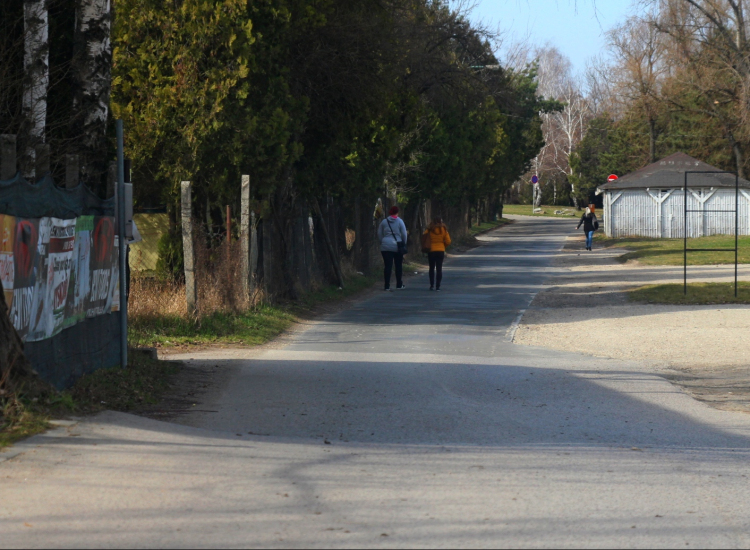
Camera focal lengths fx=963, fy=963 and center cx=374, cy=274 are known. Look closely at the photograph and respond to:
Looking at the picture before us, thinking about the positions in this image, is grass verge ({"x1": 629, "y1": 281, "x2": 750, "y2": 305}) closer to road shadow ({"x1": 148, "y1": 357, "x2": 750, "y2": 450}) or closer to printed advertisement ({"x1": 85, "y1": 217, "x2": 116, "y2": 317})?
road shadow ({"x1": 148, "y1": 357, "x2": 750, "y2": 450})

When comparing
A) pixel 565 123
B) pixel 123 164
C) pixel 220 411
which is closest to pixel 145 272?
pixel 123 164

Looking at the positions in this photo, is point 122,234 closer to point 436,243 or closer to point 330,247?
point 330,247

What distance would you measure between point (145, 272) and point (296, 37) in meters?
5.31

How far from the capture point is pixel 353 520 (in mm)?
5344

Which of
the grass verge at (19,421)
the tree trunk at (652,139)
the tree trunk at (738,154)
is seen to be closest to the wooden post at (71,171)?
the grass verge at (19,421)

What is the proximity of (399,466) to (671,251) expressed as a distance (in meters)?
33.8

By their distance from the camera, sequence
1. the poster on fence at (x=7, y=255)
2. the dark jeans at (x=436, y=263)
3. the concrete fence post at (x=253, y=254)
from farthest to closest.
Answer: the dark jeans at (x=436, y=263), the concrete fence post at (x=253, y=254), the poster on fence at (x=7, y=255)

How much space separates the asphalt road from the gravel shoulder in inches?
28.2

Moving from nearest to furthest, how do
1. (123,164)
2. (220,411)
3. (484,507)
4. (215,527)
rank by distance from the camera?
(215,527)
(484,507)
(220,411)
(123,164)

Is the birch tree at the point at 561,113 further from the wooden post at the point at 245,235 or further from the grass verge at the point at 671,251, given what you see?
the wooden post at the point at 245,235

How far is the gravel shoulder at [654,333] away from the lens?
11.3 meters

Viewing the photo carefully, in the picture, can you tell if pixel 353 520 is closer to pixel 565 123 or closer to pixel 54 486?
pixel 54 486

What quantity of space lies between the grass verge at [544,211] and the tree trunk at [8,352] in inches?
3400

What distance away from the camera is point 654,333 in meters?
15.3
